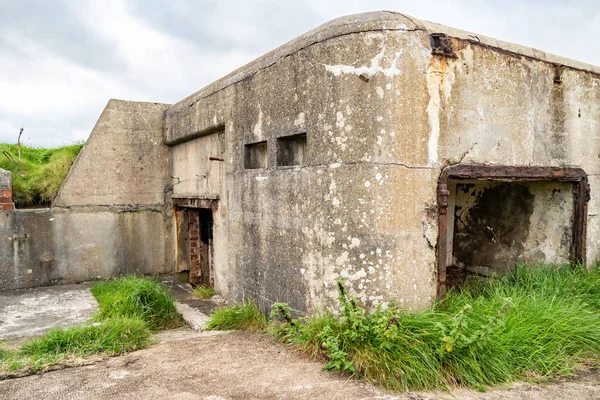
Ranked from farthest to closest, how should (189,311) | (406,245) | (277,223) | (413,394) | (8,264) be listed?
(8,264), (189,311), (277,223), (406,245), (413,394)

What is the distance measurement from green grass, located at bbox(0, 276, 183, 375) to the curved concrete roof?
8.63ft

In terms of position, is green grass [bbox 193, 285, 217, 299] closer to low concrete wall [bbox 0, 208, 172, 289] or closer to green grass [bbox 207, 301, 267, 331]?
low concrete wall [bbox 0, 208, 172, 289]

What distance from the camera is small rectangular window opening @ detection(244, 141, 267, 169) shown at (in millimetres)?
4598

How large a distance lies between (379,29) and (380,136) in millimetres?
807

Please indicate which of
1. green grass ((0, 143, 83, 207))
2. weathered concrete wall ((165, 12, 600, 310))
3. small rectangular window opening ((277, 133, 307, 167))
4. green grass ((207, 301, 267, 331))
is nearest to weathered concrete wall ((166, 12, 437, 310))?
weathered concrete wall ((165, 12, 600, 310))

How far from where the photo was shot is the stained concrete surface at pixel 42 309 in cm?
422

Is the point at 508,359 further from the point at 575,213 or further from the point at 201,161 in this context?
the point at 201,161

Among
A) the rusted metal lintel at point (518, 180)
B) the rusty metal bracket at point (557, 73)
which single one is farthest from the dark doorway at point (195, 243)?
the rusty metal bracket at point (557, 73)

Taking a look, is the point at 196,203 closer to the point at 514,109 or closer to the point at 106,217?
the point at 106,217

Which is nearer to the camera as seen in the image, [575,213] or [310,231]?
[310,231]

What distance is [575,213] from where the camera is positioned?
170 inches

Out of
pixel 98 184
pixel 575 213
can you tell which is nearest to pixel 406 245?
pixel 575 213

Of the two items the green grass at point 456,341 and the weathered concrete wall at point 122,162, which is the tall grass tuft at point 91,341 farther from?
the weathered concrete wall at point 122,162

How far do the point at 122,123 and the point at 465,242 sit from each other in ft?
17.0
